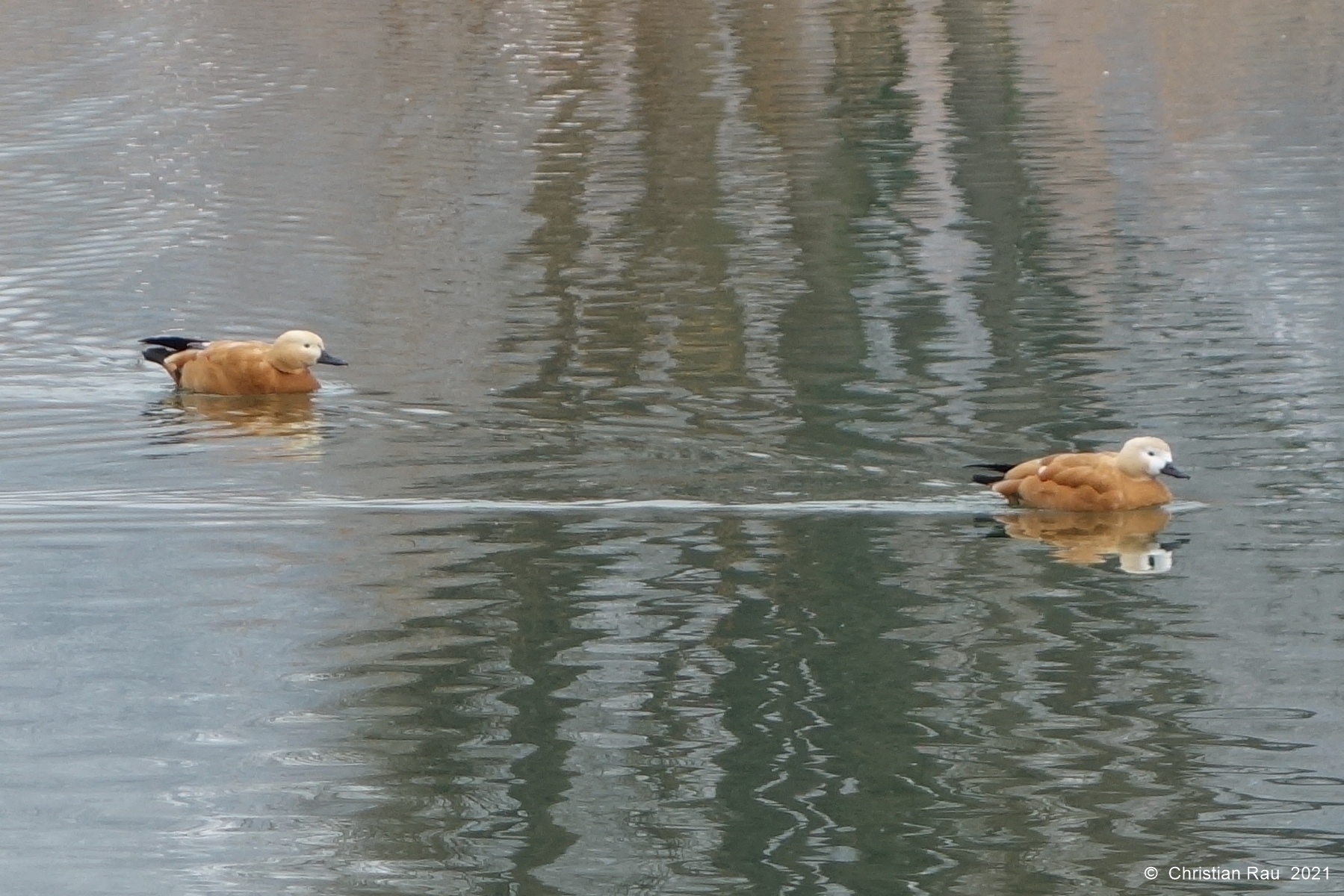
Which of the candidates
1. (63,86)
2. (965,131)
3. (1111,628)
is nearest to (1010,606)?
(1111,628)

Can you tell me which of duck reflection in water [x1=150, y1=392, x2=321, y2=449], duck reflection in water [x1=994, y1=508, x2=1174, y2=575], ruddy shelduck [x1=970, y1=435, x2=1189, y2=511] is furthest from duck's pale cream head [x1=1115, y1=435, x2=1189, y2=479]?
duck reflection in water [x1=150, y1=392, x2=321, y2=449]

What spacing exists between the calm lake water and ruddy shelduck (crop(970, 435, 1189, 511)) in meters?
0.10

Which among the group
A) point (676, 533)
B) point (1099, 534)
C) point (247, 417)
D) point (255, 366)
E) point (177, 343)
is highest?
point (177, 343)

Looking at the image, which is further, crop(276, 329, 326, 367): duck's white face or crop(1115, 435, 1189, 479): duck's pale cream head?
crop(276, 329, 326, 367): duck's white face

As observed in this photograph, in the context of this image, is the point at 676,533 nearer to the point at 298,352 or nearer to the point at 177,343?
the point at 298,352

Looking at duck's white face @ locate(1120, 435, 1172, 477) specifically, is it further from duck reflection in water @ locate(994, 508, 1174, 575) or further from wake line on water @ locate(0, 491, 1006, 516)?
wake line on water @ locate(0, 491, 1006, 516)

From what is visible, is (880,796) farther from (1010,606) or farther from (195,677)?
(195,677)

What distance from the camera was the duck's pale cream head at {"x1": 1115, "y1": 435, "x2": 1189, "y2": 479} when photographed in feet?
32.9

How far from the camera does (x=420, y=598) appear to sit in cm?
927

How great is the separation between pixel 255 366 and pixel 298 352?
0.93ft

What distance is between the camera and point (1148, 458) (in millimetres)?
10055

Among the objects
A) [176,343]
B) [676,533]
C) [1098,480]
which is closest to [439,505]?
[676,533]

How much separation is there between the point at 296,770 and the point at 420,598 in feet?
5.85

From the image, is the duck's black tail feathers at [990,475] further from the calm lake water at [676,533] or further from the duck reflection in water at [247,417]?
the duck reflection in water at [247,417]
